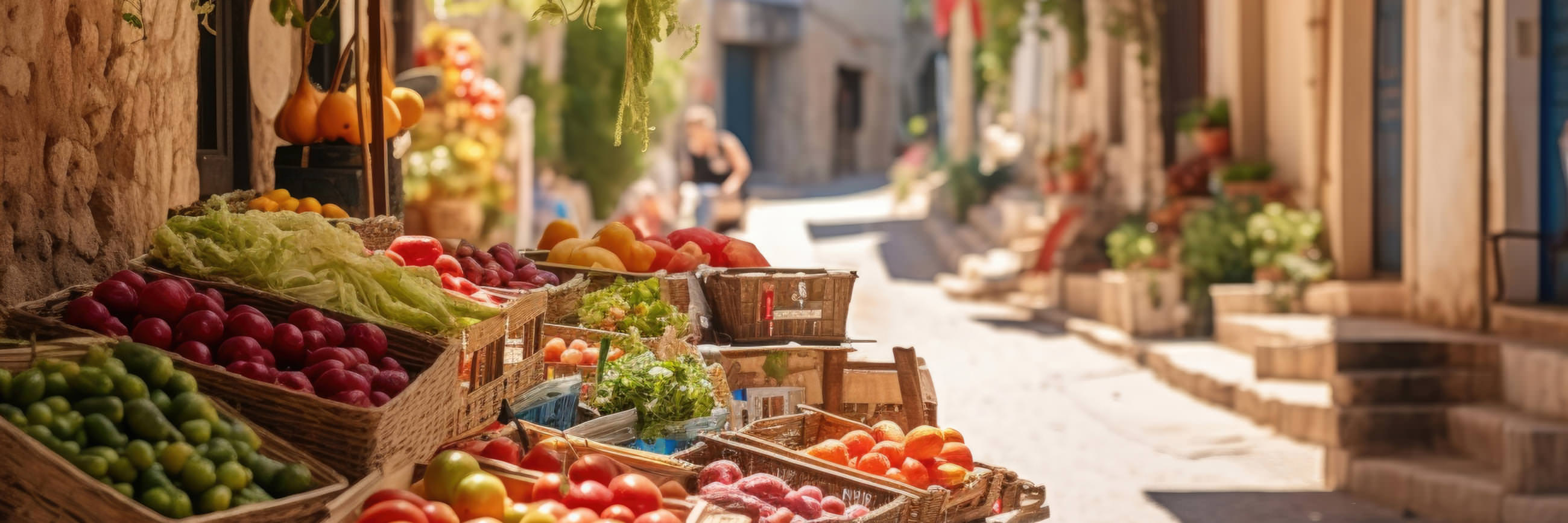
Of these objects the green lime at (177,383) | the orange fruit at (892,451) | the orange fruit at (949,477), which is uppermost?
the green lime at (177,383)

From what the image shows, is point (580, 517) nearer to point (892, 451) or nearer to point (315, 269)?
point (315, 269)

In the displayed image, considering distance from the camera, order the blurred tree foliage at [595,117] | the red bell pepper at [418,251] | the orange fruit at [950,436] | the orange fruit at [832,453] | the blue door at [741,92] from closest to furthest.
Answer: the orange fruit at [832,453] → the orange fruit at [950,436] → the red bell pepper at [418,251] → the blurred tree foliage at [595,117] → the blue door at [741,92]

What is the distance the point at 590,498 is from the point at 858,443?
1079 mm

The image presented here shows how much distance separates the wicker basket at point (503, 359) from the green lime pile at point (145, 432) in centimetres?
69

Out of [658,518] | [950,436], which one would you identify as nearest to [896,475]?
[950,436]

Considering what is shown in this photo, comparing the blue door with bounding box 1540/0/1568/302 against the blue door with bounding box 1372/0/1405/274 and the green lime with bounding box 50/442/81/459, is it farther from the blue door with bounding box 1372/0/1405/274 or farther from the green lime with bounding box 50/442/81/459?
the green lime with bounding box 50/442/81/459

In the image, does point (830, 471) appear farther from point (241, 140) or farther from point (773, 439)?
point (241, 140)

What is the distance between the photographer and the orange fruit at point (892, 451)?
377 cm

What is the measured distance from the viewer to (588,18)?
372 centimetres

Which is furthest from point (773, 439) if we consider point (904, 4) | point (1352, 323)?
point (904, 4)

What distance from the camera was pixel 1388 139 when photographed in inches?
426

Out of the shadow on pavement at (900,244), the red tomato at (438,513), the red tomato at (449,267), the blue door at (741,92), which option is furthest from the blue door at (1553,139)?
the blue door at (741,92)

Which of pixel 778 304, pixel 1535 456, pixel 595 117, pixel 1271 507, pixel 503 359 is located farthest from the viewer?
pixel 595 117

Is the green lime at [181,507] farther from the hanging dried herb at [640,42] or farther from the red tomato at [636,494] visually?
the hanging dried herb at [640,42]
